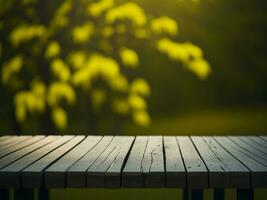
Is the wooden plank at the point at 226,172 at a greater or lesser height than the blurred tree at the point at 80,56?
lesser

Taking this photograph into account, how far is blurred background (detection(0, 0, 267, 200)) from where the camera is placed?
13.8 ft

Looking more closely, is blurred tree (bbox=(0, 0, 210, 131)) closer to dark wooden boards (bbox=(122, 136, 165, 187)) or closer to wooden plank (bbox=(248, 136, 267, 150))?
wooden plank (bbox=(248, 136, 267, 150))

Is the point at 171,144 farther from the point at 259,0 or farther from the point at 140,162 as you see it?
the point at 259,0

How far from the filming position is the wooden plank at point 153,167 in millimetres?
1996

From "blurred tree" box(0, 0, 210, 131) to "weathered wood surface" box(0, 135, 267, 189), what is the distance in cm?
134

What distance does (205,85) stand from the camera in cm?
423

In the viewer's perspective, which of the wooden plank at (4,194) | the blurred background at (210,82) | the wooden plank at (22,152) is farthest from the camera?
the blurred background at (210,82)

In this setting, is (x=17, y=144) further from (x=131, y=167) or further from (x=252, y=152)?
(x=252, y=152)

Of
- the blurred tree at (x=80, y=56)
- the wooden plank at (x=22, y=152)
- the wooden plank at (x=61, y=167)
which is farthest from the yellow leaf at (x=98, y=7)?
the wooden plank at (x=61, y=167)

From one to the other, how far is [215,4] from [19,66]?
1776 mm

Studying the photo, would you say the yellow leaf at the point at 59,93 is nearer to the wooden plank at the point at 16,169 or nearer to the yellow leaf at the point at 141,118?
the yellow leaf at the point at 141,118

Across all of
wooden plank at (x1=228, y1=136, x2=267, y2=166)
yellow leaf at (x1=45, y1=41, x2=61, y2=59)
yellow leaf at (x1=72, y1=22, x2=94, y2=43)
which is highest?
yellow leaf at (x1=72, y1=22, x2=94, y2=43)

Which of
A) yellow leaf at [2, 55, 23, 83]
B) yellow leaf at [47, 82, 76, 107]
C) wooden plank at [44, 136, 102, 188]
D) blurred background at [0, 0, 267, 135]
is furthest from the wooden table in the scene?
yellow leaf at [2, 55, 23, 83]

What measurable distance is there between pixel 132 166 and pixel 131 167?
0.10 ft
